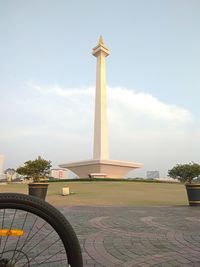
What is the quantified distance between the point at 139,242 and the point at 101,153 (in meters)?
39.6

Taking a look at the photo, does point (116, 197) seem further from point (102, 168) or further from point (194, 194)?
point (102, 168)

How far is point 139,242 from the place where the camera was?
523 cm

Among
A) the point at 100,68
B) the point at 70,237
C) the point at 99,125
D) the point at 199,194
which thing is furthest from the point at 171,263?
the point at 100,68

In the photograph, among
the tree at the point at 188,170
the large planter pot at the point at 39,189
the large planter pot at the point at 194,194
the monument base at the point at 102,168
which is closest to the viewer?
the large planter pot at the point at 194,194

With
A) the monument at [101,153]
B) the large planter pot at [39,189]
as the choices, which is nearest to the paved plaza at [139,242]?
the large planter pot at [39,189]

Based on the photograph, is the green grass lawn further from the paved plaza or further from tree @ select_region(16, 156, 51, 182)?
the paved plaza

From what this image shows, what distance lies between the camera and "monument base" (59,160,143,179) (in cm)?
4406

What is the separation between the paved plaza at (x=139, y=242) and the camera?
4.09 m

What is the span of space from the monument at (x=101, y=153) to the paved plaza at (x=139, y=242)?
3574 cm

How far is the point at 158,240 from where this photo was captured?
212 inches

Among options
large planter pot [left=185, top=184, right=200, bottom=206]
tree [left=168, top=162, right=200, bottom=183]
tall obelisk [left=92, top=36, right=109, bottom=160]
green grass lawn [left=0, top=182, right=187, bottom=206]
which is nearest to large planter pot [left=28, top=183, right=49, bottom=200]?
green grass lawn [left=0, top=182, right=187, bottom=206]

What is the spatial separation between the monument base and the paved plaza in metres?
34.7

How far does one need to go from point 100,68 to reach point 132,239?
Result: 4591 cm

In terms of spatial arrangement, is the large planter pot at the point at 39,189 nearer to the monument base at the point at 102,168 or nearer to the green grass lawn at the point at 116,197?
the green grass lawn at the point at 116,197
